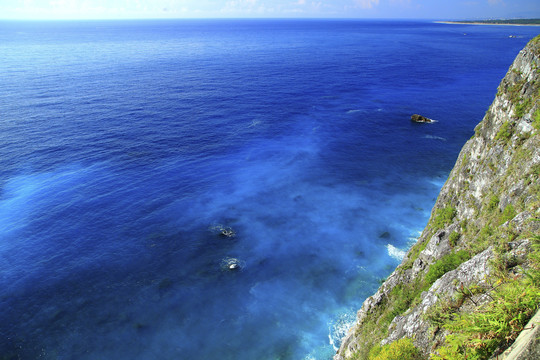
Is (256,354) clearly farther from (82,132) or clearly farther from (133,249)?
(82,132)

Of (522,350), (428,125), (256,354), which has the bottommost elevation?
(256,354)

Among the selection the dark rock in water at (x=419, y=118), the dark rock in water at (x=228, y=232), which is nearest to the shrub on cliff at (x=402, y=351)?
the dark rock in water at (x=228, y=232)

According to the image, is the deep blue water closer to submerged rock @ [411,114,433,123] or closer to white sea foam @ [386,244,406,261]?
white sea foam @ [386,244,406,261]

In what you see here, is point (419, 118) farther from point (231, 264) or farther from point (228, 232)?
point (231, 264)

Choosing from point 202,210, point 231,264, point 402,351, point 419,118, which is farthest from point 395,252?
point 419,118

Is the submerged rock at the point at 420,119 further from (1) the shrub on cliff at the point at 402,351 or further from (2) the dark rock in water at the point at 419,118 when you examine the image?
(1) the shrub on cliff at the point at 402,351

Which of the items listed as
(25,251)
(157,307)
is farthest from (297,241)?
(25,251)

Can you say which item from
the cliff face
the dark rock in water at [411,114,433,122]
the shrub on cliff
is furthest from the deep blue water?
the shrub on cliff
